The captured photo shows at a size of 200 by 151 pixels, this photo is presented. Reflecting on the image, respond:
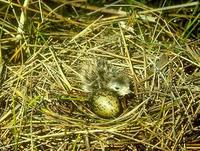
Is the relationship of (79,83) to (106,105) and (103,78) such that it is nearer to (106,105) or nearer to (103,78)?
(103,78)

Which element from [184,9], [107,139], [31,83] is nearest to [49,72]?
[31,83]

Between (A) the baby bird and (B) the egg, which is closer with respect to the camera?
(B) the egg

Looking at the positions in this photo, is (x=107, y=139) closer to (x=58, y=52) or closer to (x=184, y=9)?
(x=58, y=52)

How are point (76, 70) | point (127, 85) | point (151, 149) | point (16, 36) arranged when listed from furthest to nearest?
point (16, 36) → point (76, 70) → point (127, 85) → point (151, 149)

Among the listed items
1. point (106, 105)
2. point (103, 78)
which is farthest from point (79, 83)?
point (106, 105)

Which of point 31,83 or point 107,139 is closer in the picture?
point 107,139

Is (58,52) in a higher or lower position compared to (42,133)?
higher
